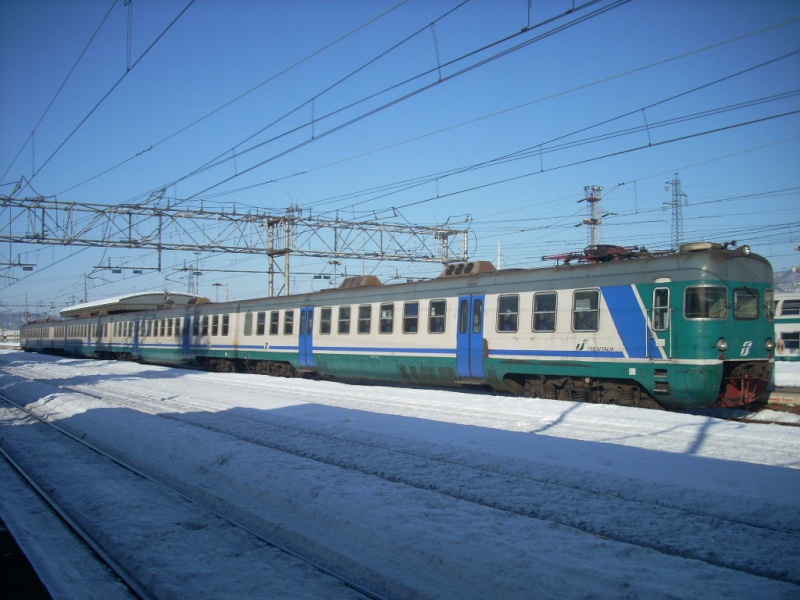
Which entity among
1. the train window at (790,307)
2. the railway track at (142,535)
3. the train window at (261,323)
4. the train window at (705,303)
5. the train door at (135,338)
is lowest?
the railway track at (142,535)

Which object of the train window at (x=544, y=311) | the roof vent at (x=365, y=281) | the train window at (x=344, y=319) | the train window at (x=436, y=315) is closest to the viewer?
the train window at (x=544, y=311)

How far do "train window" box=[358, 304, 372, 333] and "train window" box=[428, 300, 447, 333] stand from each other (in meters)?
2.71

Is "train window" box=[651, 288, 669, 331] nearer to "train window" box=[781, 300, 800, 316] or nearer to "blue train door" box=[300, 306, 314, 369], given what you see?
"blue train door" box=[300, 306, 314, 369]

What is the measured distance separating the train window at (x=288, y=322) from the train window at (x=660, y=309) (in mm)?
13470

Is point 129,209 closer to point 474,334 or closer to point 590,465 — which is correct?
point 474,334

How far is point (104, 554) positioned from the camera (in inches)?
222

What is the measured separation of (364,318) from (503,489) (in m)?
12.6

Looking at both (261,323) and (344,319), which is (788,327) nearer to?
(344,319)

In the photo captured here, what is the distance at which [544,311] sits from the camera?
14570 millimetres

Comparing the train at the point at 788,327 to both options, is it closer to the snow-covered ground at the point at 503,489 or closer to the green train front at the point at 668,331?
the green train front at the point at 668,331

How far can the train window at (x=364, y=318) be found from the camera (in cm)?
1948

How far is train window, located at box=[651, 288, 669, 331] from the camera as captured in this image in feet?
40.8

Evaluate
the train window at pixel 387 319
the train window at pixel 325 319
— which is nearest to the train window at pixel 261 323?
the train window at pixel 325 319

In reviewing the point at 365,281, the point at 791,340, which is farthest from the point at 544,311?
the point at 791,340
